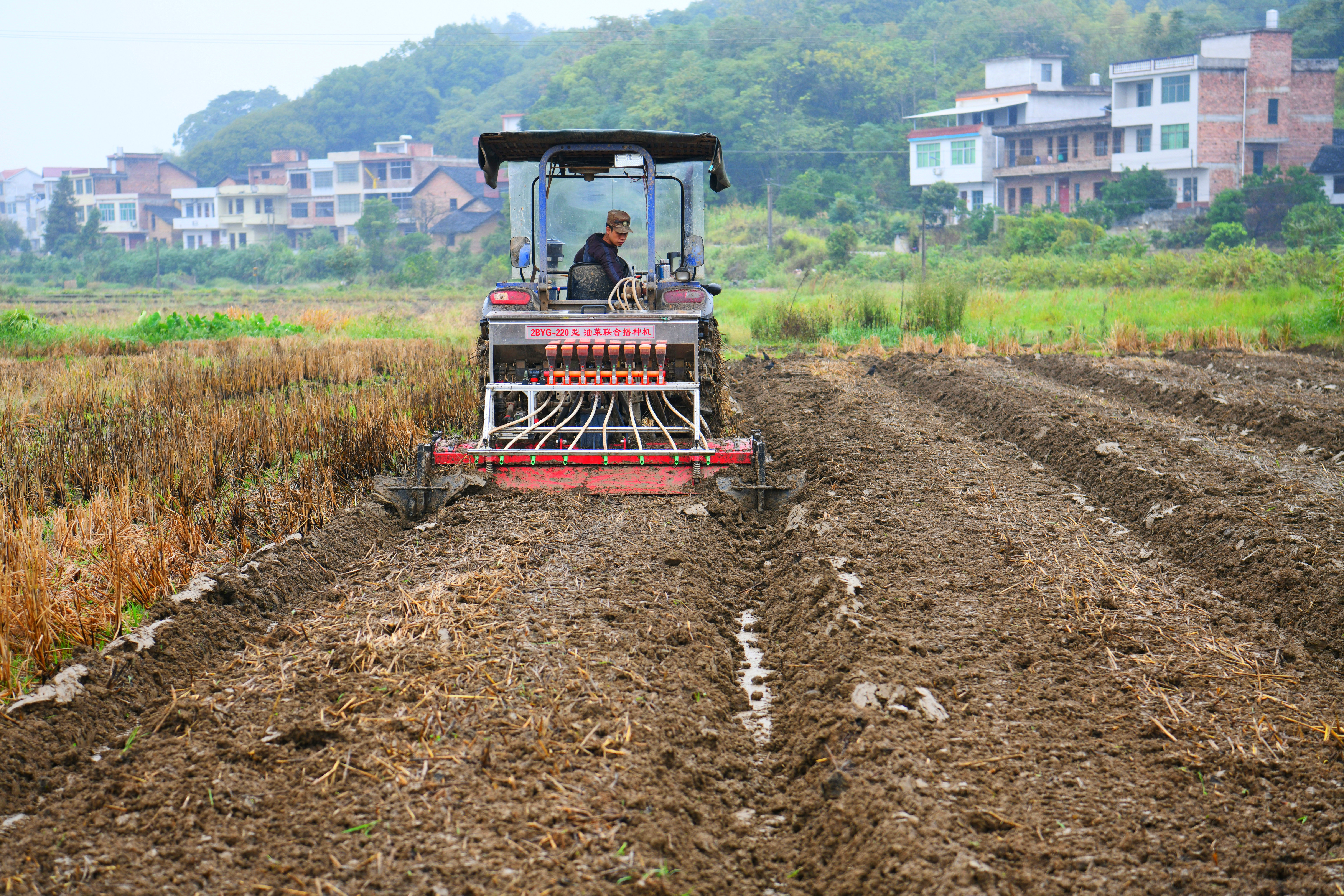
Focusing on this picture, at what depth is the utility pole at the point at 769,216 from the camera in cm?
4506

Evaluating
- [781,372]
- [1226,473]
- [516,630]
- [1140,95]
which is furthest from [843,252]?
[516,630]

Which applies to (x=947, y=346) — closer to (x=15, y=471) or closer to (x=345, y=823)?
(x=15, y=471)

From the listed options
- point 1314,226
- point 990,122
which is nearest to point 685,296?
point 1314,226

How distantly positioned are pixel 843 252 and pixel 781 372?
27144 millimetres

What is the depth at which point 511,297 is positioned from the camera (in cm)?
765

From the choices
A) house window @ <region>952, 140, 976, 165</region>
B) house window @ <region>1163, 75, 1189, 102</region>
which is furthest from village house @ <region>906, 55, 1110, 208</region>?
house window @ <region>1163, 75, 1189, 102</region>

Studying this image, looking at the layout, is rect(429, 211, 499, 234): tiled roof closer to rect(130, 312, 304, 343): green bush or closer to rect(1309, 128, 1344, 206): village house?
rect(130, 312, 304, 343): green bush

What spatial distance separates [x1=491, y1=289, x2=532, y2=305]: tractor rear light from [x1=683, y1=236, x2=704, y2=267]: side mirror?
1.47 m

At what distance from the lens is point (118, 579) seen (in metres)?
4.64

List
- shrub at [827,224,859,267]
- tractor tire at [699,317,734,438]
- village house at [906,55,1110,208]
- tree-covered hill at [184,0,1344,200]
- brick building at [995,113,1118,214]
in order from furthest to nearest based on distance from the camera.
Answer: tree-covered hill at [184,0,1344,200], village house at [906,55,1110,208], brick building at [995,113,1118,214], shrub at [827,224,859,267], tractor tire at [699,317,734,438]

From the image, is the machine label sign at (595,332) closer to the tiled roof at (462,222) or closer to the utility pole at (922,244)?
the utility pole at (922,244)

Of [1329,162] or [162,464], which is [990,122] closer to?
[1329,162]

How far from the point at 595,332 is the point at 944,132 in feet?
160

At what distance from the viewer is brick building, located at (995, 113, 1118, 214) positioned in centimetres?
4841
